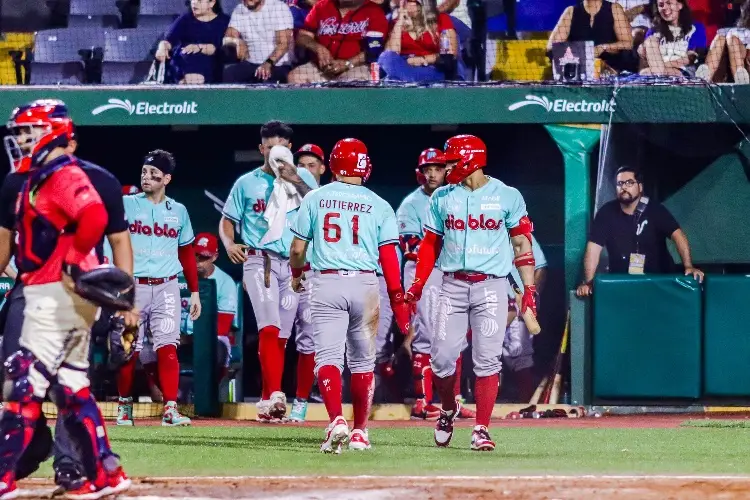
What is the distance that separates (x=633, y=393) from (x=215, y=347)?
10.5 feet

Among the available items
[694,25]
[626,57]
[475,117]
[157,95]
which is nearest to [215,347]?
[157,95]

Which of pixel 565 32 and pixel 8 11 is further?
pixel 8 11

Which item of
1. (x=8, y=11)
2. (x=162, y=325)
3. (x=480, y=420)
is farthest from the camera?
(x=8, y=11)

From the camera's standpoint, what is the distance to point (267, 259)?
9266mm

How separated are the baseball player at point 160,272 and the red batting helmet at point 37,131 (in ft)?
12.5

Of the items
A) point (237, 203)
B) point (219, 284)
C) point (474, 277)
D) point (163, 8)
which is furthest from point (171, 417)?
point (163, 8)

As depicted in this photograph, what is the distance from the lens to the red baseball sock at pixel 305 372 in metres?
9.11

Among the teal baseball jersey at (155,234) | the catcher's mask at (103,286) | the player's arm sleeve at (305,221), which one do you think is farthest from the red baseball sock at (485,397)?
the teal baseball jersey at (155,234)

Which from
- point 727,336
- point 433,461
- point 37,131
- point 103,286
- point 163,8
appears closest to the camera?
point 103,286

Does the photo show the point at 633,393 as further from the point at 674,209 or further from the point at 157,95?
the point at 157,95

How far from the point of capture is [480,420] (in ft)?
23.4

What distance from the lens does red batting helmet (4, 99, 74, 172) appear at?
5082mm

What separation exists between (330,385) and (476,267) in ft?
3.34

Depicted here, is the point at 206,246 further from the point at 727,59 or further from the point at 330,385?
the point at 727,59
